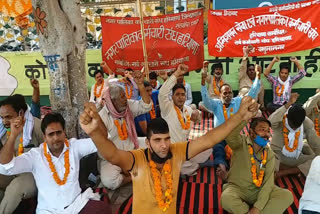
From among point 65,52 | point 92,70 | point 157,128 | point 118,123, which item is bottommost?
point 118,123

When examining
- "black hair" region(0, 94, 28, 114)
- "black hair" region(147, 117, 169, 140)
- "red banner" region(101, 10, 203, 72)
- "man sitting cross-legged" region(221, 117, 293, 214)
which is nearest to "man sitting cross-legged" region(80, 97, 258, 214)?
"black hair" region(147, 117, 169, 140)

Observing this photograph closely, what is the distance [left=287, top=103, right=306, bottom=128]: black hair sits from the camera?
10.4ft

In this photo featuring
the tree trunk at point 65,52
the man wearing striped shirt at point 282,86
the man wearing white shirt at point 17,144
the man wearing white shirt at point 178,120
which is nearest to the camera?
the man wearing white shirt at point 17,144

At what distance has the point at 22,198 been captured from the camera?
2539 millimetres

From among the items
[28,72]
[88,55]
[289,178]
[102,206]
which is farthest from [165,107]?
[28,72]

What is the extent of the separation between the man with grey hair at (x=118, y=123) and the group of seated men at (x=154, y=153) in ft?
0.04

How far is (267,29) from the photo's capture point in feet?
17.5

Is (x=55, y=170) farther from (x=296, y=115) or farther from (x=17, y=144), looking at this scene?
(x=296, y=115)

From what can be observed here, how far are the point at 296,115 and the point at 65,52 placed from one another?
2803 mm

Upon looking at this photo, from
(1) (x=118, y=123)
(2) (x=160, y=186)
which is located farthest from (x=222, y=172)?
(2) (x=160, y=186)

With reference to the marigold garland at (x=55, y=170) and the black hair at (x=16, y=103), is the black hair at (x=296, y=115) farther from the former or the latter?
the black hair at (x=16, y=103)

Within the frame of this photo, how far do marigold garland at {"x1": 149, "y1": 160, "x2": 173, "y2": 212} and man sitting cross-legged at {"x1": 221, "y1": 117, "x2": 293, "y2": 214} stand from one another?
76 centimetres

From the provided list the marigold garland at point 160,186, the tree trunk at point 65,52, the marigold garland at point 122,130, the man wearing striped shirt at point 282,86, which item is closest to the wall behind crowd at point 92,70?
the man wearing striped shirt at point 282,86

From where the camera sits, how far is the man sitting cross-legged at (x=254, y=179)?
2508 millimetres
